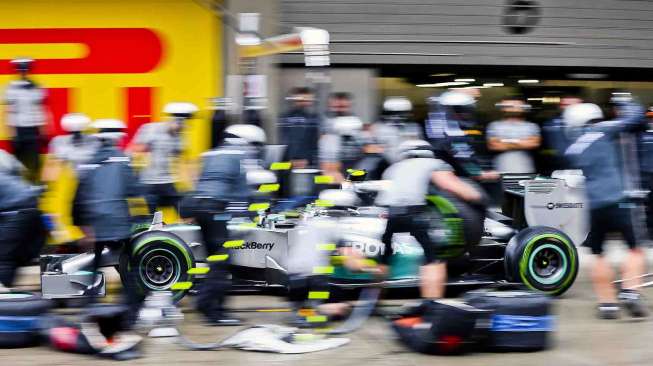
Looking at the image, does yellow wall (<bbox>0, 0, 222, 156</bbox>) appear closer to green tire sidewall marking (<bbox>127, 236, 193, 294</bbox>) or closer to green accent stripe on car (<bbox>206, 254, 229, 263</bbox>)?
green tire sidewall marking (<bbox>127, 236, 193, 294</bbox>)

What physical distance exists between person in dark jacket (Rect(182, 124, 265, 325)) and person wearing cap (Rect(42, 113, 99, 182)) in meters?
0.97

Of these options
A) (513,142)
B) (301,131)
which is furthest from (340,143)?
(513,142)

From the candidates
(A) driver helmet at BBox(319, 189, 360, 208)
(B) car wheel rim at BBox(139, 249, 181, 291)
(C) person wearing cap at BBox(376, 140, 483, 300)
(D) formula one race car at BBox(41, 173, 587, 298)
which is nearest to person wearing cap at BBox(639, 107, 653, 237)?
(D) formula one race car at BBox(41, 173, 587, 298)

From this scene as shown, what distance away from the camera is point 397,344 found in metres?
7.93

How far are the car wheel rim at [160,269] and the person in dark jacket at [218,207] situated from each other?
0.77m

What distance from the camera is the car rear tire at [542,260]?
31.1ft

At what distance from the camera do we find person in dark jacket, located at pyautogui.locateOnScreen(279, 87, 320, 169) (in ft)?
39.4

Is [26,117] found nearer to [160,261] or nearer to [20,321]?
[160,261]

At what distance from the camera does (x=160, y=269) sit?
31.2 feet

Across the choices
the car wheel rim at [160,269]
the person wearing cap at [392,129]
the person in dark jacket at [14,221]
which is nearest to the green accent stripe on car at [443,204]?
the car wheel rim at [160,269]

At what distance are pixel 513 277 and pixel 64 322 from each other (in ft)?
13.4

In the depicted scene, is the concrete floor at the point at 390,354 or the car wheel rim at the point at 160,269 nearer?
→ the concrete floor at the point at 390,354

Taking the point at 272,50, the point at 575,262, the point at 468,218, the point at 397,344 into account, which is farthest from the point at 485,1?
the point at 397,344

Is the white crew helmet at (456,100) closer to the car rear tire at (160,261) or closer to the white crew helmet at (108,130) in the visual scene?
the car rear tire at (160,261)
